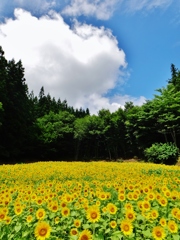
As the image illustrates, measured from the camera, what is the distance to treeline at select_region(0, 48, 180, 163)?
2555 centimetres

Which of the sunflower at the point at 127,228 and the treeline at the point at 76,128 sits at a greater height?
the treeline at the point at 76,128

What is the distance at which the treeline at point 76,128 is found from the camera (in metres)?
25.5

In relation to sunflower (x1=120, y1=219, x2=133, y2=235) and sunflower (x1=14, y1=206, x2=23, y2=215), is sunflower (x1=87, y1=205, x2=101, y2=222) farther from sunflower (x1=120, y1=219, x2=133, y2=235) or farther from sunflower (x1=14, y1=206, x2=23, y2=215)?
sunflower (x1=14, y1=206, x2=23, y2=215)

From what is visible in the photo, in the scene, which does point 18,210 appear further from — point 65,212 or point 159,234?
point 159,234

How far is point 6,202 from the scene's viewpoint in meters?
3.57

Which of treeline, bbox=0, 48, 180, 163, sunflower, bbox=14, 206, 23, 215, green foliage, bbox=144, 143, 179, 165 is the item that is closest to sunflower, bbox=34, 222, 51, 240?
sunflower, bbox=14, 206, 23, 215

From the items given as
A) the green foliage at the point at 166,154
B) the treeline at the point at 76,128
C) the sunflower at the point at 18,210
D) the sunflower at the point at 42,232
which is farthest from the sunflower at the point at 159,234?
the treeline at the point at 76,128

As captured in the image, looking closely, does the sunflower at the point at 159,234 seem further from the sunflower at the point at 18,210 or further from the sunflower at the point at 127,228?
the sunflower at the point at 18,210

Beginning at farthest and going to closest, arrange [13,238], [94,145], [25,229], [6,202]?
1. [94,145]
2. [6,202]
3. [25,229]
4. [13,238]

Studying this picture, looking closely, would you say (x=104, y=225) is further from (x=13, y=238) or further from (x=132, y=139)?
(x=132, y=139)

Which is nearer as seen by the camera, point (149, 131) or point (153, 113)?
point (153, 113)

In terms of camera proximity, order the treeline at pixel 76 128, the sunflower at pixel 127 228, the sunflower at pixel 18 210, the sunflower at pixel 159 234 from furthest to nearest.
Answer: the treeline at pixel 76 128
the sunflower at pixel 18 210
the sunflower at pixel 127 228
the sunflower at pixel 159 234

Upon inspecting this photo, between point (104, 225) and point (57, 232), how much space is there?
22.0 inches

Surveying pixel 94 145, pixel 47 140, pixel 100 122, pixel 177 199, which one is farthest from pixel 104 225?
pixel 94 145
